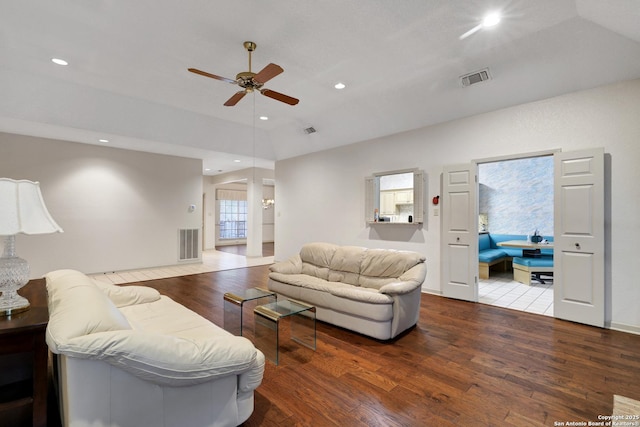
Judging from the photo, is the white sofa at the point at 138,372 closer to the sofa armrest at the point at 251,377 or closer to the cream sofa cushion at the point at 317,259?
the sofa armrest at the point at 251,377

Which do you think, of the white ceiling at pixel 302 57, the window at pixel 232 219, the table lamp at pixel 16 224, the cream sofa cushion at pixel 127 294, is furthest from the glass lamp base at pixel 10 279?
the window at pixel 232 219

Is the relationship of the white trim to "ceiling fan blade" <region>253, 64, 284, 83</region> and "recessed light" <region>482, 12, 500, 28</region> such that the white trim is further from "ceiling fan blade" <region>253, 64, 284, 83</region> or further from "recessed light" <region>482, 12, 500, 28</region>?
"ceiling fan blade" <region>253, 64, 284, 83</region>

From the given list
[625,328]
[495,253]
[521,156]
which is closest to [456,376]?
[625,328]

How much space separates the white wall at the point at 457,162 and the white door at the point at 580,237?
0.53 ft

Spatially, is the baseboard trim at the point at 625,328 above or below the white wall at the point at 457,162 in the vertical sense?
below

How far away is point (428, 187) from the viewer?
197 inches

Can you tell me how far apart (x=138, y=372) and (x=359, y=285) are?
287cm

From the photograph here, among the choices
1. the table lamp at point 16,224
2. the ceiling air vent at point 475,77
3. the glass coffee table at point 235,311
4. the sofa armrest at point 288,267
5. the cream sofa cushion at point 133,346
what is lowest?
the glass coffee table at point 235,311

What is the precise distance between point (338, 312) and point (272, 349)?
2.83 feet

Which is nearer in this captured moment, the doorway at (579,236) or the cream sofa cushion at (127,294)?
the cream sofa cushion at (127,294)

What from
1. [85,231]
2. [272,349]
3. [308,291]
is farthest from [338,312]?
[85,231]

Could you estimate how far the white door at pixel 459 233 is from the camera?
441 centimetres

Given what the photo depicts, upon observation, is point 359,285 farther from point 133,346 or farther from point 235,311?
point 133,346

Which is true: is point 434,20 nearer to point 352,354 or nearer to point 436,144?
point 436,144
